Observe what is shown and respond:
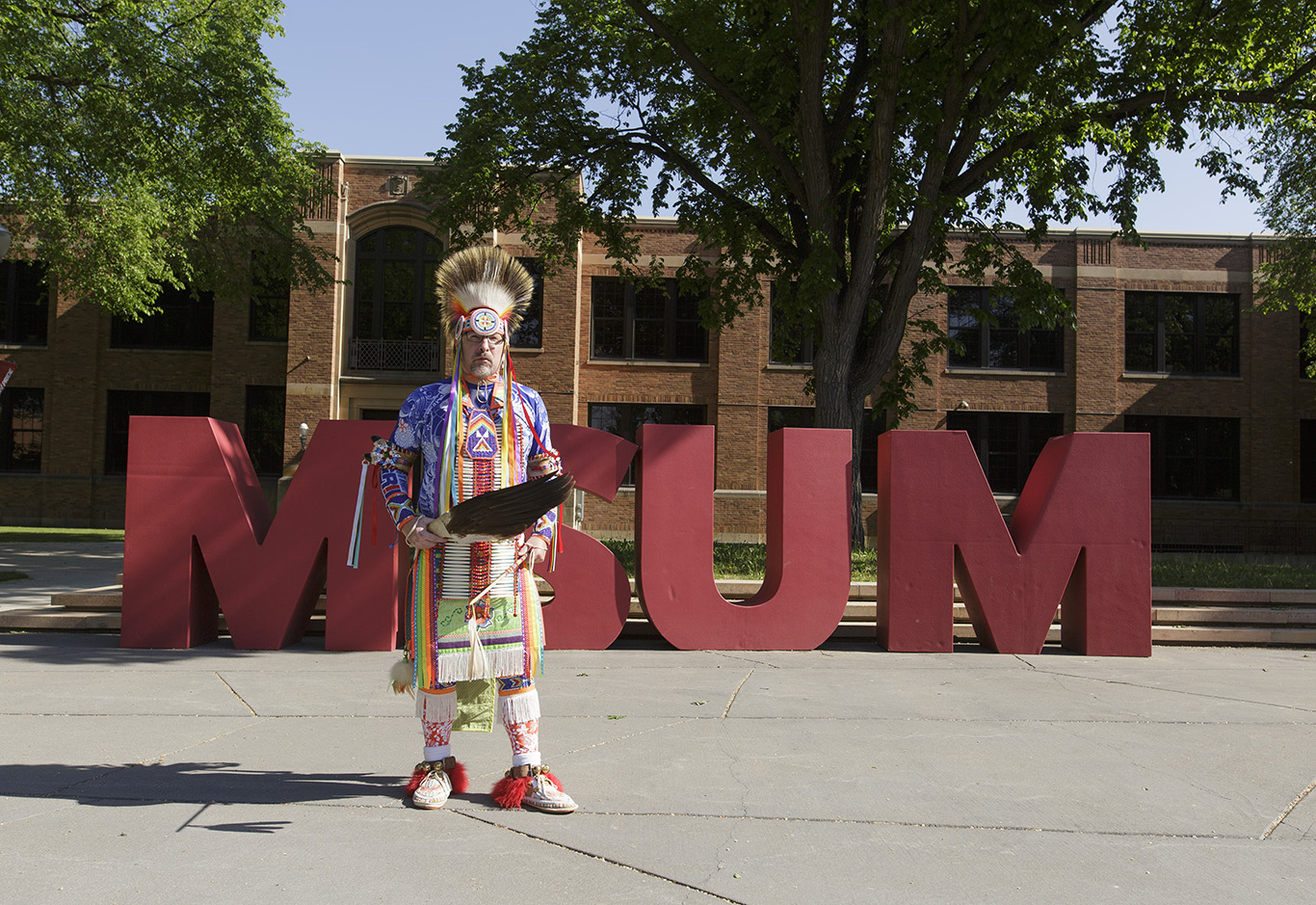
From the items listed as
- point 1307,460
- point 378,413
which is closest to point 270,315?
point 378,413

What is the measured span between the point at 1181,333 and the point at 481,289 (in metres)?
28.4

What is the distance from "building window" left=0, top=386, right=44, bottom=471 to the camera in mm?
27438

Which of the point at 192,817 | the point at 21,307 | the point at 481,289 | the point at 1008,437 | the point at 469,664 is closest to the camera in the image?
the point at 192,817

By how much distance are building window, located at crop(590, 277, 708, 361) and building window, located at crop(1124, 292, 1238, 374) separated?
12585 mm

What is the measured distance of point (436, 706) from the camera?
4.08 meters

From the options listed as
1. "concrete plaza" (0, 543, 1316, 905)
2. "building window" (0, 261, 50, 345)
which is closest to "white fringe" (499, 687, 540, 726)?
"concrete plaza" (0, 543, 1316, 905)

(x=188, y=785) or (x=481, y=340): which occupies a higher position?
(x=481, y=340)

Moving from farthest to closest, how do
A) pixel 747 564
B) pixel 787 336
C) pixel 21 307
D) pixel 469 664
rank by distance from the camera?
pixel 21 307
pixel 787 336
pixel 747 564
pixel 469 664

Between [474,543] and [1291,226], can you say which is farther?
[1291,226]

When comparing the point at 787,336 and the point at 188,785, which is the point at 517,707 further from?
the point at 787,336

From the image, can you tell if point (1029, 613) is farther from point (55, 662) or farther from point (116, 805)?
point (55, 662)

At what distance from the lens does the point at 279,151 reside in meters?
18.8

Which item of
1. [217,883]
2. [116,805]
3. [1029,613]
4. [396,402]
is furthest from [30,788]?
[396,402]

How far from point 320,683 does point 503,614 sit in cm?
303
